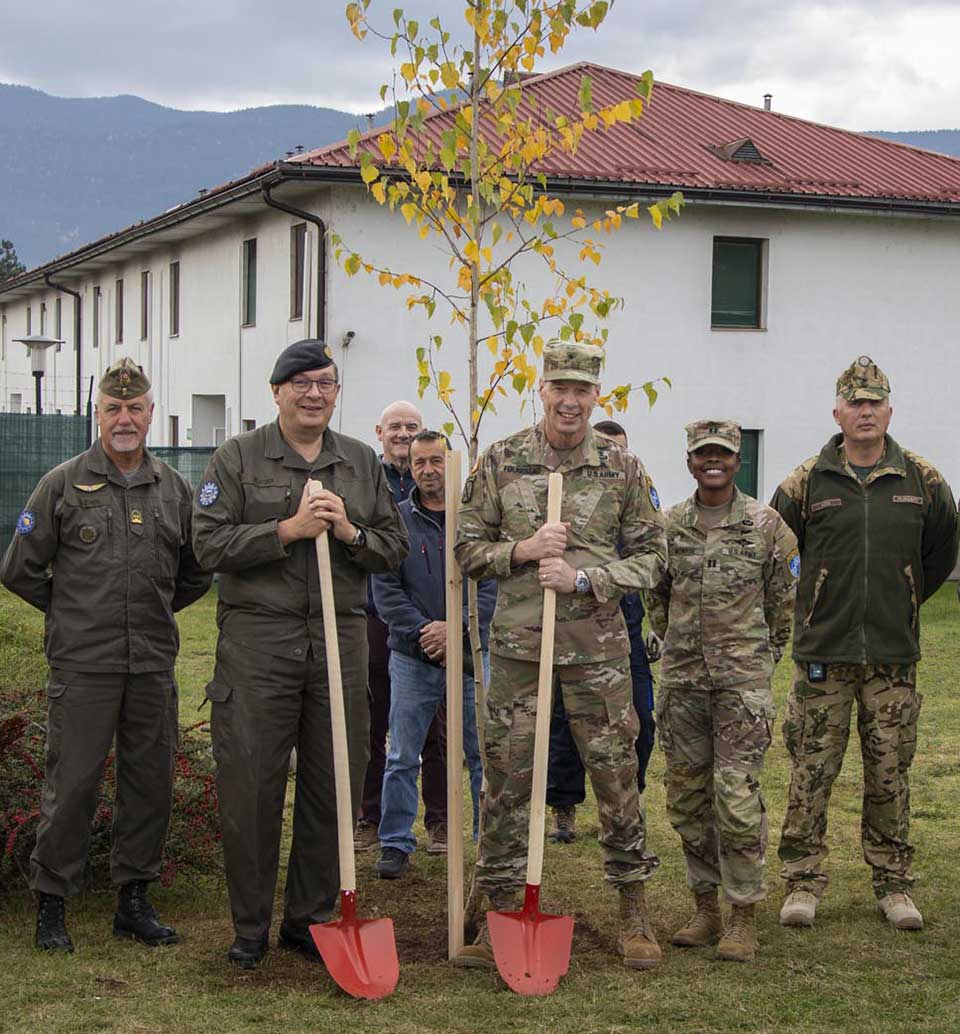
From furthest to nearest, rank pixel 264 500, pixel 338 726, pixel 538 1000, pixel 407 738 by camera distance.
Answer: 1. pixel 407 738
2. pixel 264 500
3. pixel 338 726
4. pixel 538 1000

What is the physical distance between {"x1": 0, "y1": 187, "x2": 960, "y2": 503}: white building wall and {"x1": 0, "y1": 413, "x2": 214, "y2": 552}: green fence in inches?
120

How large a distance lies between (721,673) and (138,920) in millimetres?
2461

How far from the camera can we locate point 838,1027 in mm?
4863

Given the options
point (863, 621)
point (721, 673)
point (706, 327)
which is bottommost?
point (721, 673)

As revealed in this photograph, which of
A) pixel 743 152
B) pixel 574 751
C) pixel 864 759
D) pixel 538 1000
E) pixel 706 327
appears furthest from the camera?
pixel 743 152

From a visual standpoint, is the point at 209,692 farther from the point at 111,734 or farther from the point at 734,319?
the point at 734,319

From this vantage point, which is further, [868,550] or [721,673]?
[868,550]

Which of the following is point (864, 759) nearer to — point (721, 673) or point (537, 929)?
point (721, 673)

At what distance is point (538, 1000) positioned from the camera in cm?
507

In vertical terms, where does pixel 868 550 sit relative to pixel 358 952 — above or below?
above

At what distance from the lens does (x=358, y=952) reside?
5137 mm

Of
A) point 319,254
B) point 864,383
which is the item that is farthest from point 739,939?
point 319,254

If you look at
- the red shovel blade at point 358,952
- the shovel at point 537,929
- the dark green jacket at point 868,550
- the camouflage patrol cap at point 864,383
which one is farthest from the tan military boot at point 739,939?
the camouflage patrol cap at point 864,383

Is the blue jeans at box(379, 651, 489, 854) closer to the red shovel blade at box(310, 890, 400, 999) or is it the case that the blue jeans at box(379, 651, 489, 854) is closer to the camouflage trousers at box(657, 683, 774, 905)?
the camouflage trousers at box(657, 683, 774, 905)
